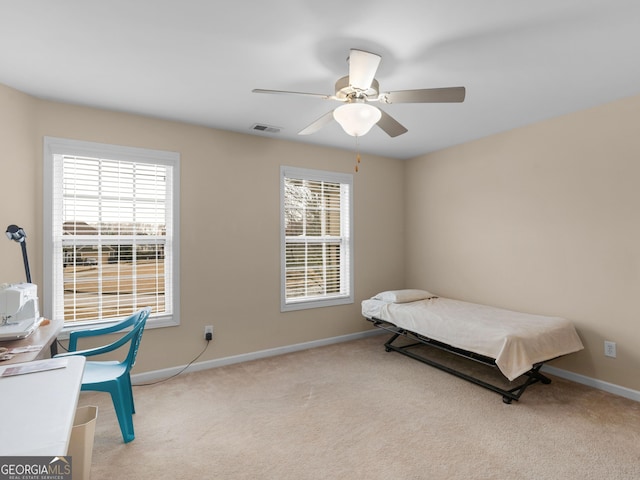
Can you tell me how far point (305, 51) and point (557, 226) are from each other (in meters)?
2.84

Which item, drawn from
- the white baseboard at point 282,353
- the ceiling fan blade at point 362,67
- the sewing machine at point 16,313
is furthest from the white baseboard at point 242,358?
the ceiling fan blade at point 362,67

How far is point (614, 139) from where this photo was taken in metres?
2.96

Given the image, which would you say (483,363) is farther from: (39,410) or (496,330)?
(39,410)

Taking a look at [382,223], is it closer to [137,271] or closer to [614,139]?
[614,139]

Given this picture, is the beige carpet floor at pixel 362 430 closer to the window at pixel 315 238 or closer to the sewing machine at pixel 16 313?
the sewing machine at pixel 16 313

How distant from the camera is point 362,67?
200 cm

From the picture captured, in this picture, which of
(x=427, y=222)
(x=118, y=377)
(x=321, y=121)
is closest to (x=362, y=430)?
(x=118, y=377)

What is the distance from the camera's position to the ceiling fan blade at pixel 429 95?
2.00 m

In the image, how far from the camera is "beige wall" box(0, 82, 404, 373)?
2.76m

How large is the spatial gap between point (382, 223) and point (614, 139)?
2569mm

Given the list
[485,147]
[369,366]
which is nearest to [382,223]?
[485,147]

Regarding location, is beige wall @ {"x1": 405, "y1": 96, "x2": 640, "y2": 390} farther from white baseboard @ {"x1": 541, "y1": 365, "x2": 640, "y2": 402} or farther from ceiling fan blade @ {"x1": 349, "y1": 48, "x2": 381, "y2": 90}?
ceiling fan blade @ {"x1": 349, "y1": 48, "x2": 381, "y2": 90}

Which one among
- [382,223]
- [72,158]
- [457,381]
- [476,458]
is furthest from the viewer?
[382,223]

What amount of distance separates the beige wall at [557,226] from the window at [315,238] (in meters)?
1.22
